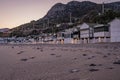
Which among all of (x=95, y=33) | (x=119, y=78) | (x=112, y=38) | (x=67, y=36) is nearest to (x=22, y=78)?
(x=119, y=78)

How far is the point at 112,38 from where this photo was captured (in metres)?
63.2

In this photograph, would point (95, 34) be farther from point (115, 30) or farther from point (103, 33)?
point (115, 30)

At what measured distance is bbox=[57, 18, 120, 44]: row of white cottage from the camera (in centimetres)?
6281

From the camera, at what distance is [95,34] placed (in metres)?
70.9

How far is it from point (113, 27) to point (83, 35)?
1688 centimetres

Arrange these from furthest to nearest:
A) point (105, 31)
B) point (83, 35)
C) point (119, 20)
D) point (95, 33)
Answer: point (83, 35) < point (95, 33) < point (105, 31) < point (119, 20)

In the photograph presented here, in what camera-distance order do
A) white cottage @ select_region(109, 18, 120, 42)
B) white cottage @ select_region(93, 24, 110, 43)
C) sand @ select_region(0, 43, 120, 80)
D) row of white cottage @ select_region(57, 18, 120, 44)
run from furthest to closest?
white cottage @ select_region(93, 24, 110, 43), row of white cottage @ select_region(57, 18, 120, 44), white cottage @ select_region(109, 18, 120, 42), sand @ select_region(0, 43, 120, 80)

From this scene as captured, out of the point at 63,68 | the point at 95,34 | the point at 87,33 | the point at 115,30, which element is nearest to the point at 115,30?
the point at 115,30

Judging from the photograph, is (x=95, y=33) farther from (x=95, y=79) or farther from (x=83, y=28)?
(x=95, y=79)

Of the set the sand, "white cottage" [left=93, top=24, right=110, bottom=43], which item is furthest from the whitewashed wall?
the sand

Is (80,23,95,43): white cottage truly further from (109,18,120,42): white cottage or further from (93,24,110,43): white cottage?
(109,18,120,42): white cottage

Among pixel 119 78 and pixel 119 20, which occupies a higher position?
pixel 119 20

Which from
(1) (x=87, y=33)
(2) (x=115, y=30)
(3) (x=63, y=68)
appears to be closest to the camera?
(3) (x=63, y=68)

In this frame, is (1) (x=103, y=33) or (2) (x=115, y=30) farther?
(1) (x=103, y=33)
